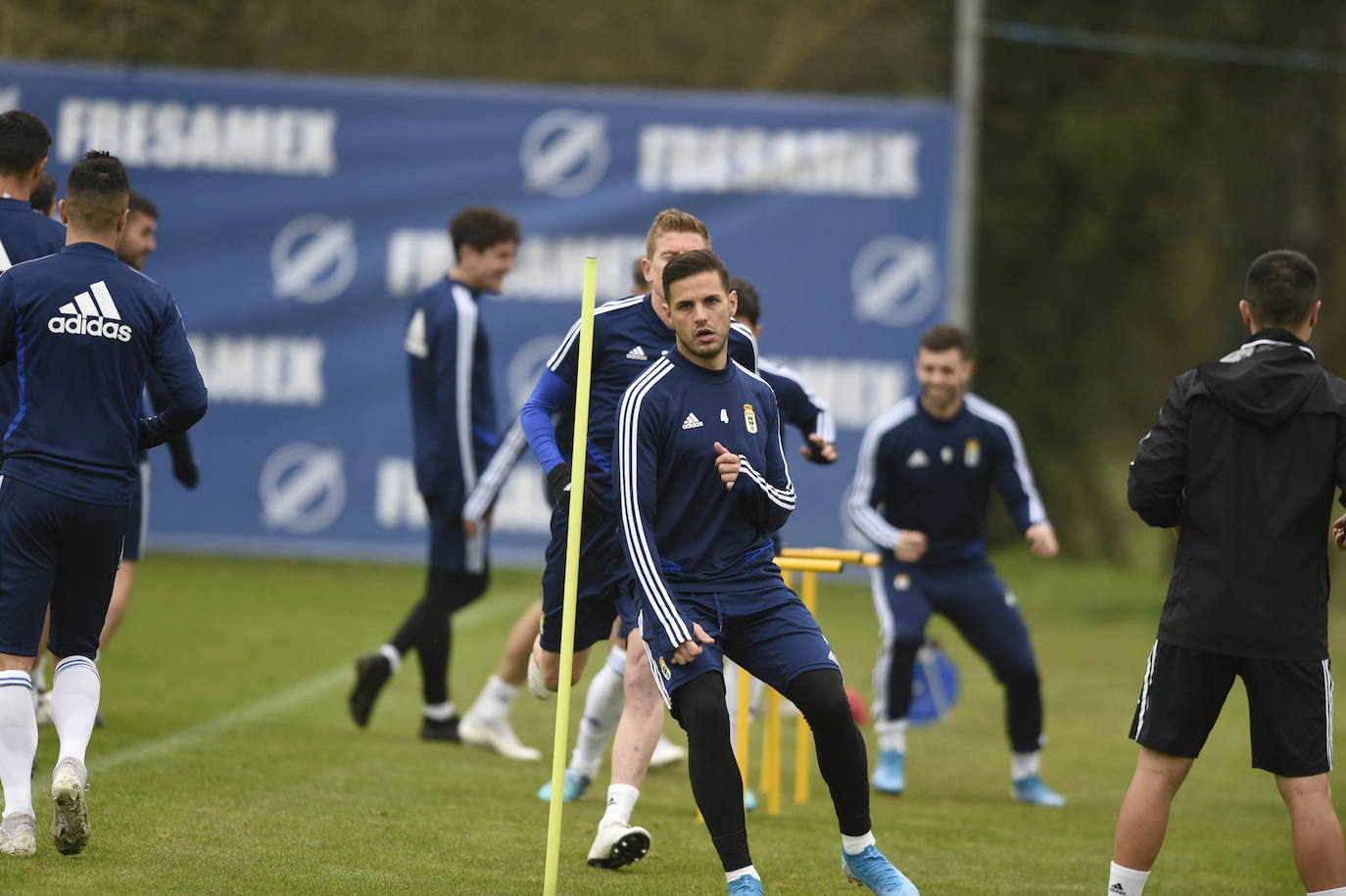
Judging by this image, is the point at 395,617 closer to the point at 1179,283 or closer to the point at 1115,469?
the point at 1179,283

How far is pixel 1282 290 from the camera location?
495 cm

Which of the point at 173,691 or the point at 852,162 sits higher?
the point at 852,162

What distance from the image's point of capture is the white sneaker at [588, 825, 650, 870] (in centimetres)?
554

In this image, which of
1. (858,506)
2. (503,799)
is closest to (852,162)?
(858,506)

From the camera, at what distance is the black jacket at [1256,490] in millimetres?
4844

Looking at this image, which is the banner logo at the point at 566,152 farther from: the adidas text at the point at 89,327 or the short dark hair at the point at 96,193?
the adidas text at the point at 89,327

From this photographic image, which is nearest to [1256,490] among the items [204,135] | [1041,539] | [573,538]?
[573,538]

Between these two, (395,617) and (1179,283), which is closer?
(395,617)

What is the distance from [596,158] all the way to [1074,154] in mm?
4901

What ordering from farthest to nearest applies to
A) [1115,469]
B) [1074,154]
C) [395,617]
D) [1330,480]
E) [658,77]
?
[1115,469] < [1074,154] < [658,77] < [395,617] < [1330,480]

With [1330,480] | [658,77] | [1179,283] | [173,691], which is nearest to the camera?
[1330,480]

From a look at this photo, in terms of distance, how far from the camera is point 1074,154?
623 inches

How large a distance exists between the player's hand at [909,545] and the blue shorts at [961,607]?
329mm

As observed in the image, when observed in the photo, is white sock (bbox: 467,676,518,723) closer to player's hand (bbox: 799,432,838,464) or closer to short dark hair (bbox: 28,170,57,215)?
player's hand (bbox: 799,432,838,464)
